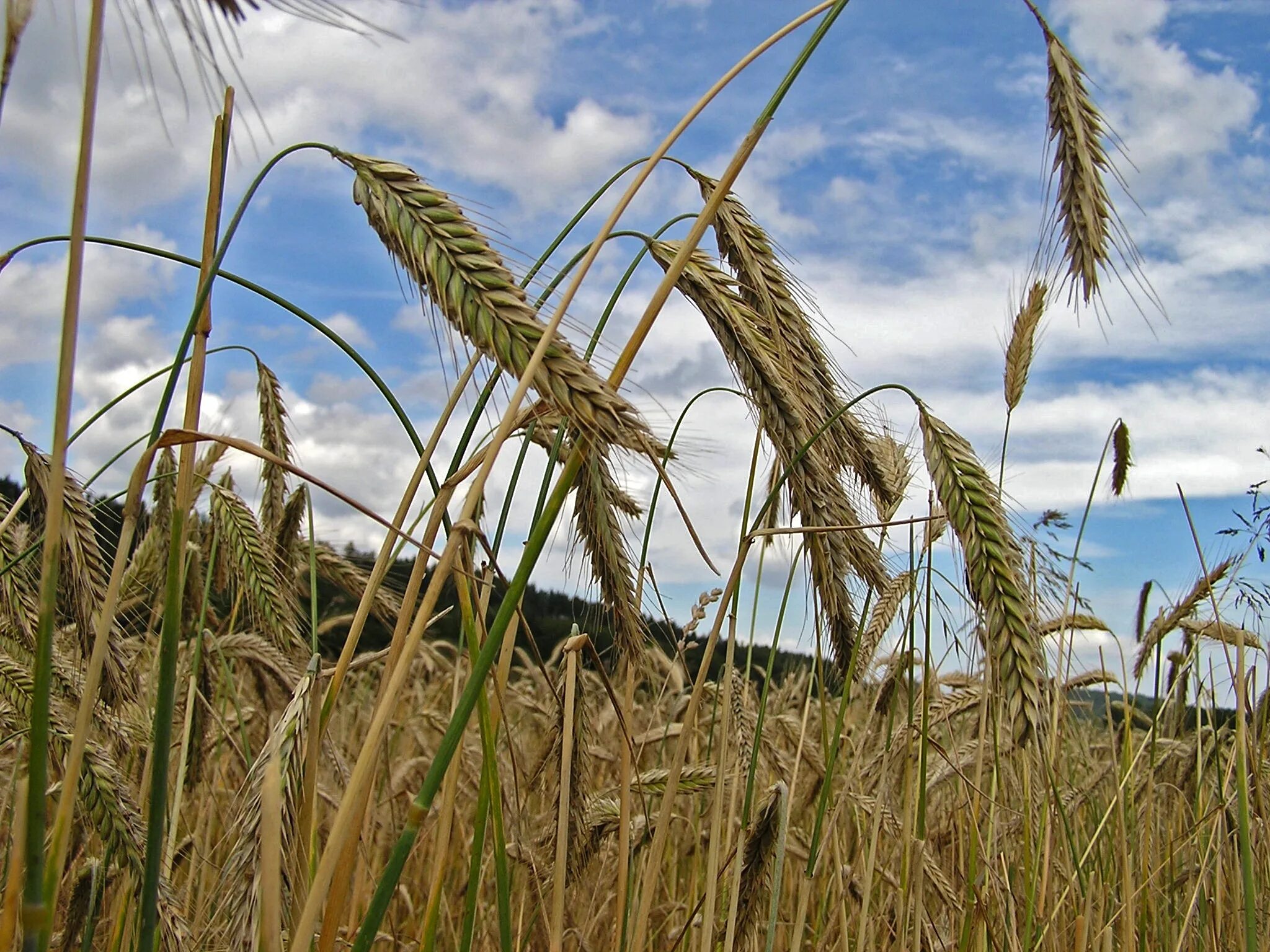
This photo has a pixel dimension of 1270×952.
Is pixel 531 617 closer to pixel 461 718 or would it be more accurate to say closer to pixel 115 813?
pixel 115 813

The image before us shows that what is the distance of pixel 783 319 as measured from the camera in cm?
192

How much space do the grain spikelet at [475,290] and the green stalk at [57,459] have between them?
0.40m

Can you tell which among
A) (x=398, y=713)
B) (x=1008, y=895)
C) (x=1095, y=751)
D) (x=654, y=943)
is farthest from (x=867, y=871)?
(x=1095, y=751)

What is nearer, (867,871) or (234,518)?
(867,871)

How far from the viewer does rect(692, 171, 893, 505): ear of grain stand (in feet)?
6.16

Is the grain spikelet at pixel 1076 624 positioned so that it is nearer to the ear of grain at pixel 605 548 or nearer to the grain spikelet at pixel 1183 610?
the grain spikelet at pixel 1183 610

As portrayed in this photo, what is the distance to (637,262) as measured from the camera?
5.93 ft

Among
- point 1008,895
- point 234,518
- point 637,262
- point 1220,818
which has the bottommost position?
point 1008,895

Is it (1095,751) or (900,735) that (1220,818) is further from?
(1095,751)

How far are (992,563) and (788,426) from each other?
539mm

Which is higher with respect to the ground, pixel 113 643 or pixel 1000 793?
pixel 113 643

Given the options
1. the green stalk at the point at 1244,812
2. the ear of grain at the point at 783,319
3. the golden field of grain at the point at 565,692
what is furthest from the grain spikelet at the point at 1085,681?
the ear of grain at the point at 783,319

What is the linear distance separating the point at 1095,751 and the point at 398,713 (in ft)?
14.3

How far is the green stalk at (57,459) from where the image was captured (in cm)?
96
